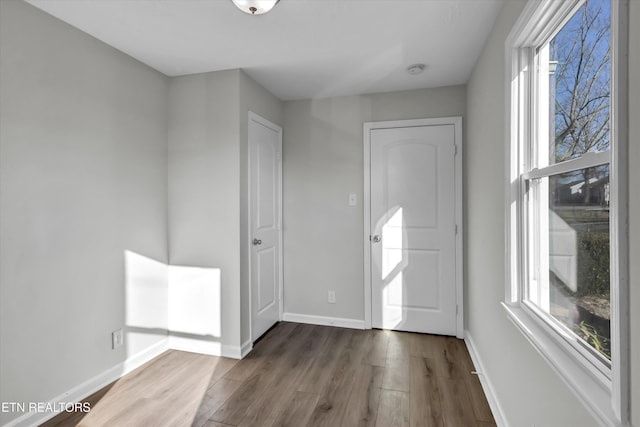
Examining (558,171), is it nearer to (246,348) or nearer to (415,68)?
(415,68)

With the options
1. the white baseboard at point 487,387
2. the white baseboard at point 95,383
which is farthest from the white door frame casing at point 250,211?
the white baseboard at point 487,387

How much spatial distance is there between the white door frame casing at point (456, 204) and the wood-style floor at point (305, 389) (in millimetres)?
336

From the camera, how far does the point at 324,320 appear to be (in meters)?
3.44

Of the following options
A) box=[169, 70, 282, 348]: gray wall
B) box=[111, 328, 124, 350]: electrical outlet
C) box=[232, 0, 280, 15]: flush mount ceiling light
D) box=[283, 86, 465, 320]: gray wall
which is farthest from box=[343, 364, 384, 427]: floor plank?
box=[232, 0, 280, 15]: flush mount ceiling light

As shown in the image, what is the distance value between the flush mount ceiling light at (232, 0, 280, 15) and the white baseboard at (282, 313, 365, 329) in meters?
2.78

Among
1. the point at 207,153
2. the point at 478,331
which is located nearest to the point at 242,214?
the point at 207,153

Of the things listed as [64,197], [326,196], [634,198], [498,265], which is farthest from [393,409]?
[64,197]

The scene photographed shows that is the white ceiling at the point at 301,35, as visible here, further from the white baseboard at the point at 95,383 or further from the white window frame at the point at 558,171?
the white baseboard at the point at 95,383

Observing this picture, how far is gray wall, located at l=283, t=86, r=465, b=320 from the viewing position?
11.0 feet

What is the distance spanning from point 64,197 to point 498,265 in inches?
105

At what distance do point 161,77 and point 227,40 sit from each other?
0.93 metres

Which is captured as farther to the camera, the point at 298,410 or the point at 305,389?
the point at 305,389

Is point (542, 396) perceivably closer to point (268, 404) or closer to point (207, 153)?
point (268, 404)

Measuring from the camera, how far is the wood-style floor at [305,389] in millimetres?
1928
